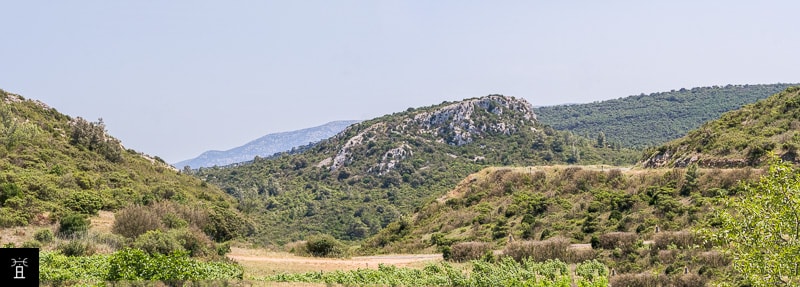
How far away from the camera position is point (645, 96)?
19000 cm

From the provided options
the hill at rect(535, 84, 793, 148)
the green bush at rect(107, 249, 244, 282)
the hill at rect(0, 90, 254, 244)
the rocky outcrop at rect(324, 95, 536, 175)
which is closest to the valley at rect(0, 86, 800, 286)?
the green bush at rect(107, 249, 244, 282)

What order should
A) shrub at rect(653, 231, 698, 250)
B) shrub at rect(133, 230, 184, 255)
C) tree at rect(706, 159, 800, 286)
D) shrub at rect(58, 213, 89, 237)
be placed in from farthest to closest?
1. shrub at rect(653, 231, 698, 250)
2. shrub at rect(58, 213, 89, 237)
3. shrub at rect(133, 230, 184, 255)
4. tree at rect(706, 159, 800, 286)

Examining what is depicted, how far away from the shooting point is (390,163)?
112 metres

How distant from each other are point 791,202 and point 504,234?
2781 cm

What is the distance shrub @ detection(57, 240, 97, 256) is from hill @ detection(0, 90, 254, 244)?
19.0ft

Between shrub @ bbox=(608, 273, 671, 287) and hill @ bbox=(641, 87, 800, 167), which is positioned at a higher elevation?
hill @ bbox=(641, 87, 800, 167)

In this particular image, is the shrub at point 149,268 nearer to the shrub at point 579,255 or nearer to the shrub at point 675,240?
the shrub at point 579,255

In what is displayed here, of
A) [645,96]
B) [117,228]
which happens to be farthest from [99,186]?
[645,96]

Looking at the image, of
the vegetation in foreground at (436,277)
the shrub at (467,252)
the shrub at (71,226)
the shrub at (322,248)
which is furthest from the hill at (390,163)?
the vegetation in foreground at (436,277)

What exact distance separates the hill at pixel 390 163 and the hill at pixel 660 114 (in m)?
31.8

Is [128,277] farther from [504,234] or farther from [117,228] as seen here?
[504,234]

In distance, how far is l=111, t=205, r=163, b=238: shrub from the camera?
27.7 m

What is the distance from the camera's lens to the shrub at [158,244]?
23.3 meters

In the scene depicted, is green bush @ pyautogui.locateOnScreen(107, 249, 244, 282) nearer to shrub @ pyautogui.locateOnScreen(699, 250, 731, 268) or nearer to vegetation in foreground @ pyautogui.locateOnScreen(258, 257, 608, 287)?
vegetation in foreground @ pyautogui.locateOnScreen(258, 257, 608, 287)
